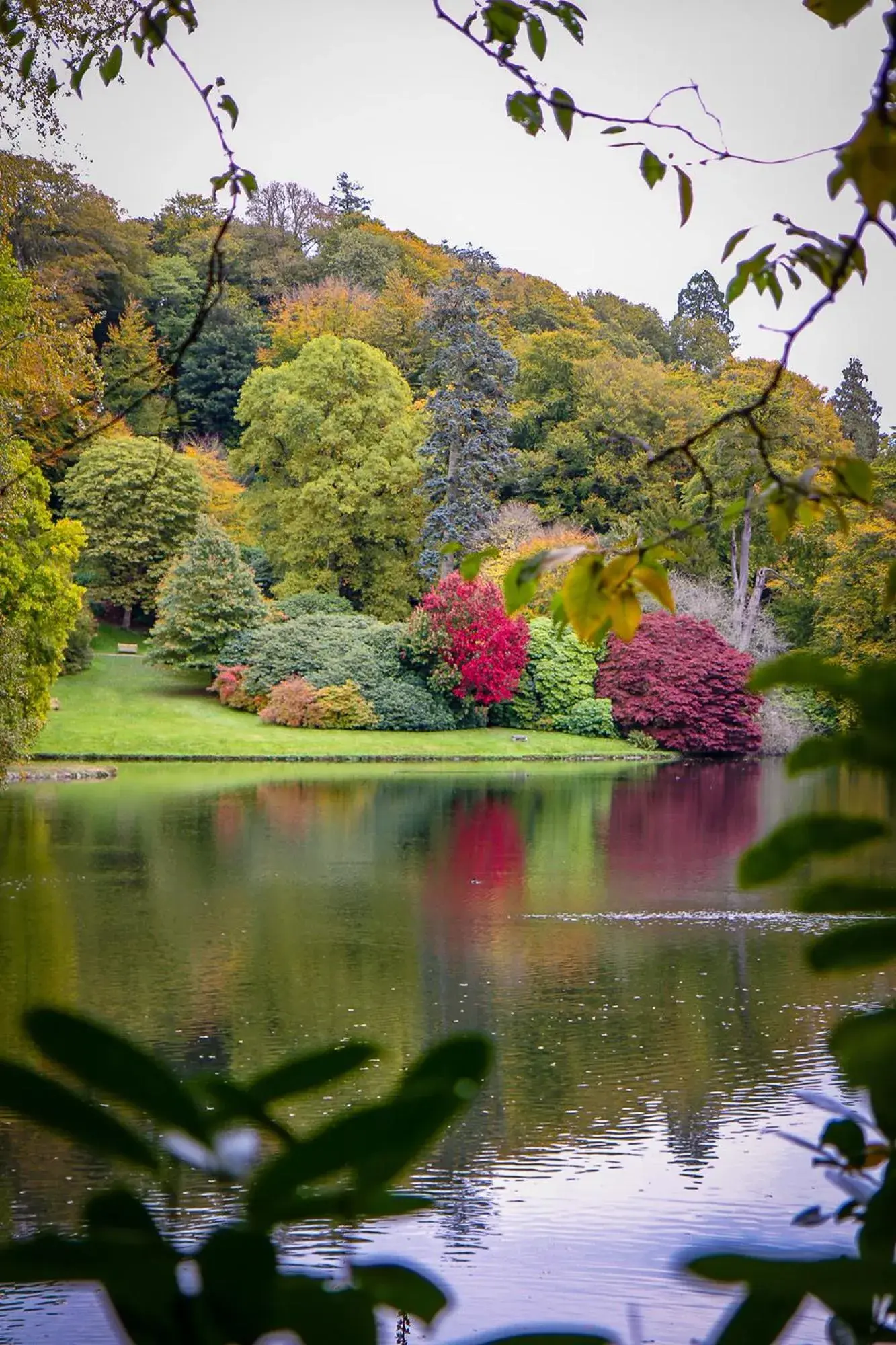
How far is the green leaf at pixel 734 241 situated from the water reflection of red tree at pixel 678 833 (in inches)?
320

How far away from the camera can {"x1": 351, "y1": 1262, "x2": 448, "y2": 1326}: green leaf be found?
0.46 meters

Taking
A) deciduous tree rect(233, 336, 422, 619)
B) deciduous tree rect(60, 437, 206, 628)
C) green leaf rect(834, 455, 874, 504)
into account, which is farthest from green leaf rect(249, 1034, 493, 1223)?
deciduous tree rect(233, 336, 422, 619)

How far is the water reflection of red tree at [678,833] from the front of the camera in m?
13.5

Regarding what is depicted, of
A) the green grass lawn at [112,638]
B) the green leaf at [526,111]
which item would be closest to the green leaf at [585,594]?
the green leaf at [526,111]

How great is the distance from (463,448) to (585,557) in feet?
103

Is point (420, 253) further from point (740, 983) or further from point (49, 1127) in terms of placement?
point (49, 1127)

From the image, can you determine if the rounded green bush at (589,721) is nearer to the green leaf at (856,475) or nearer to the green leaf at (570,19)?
the green leaf at (570,19)

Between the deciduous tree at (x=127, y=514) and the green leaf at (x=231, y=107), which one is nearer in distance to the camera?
the green leaf at (x=231, y=107)

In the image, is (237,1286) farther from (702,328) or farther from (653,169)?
(702,328)

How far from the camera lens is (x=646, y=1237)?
17.8 feet

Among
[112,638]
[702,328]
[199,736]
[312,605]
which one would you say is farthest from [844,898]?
[702,328]

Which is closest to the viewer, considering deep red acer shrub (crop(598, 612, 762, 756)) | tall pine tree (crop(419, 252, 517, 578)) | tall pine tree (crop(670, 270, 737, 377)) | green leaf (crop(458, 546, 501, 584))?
green leaf (crop(458, 546, 501, 584))

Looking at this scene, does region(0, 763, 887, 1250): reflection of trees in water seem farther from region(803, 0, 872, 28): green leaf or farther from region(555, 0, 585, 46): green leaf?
region(803, 0, 872, 28): green leaf

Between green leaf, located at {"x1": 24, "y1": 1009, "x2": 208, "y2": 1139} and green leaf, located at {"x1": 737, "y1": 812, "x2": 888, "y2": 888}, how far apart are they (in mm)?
299
